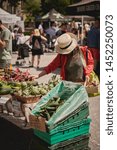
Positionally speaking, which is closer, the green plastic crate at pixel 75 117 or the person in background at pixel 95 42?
the green plastic crate at pixel 75 117

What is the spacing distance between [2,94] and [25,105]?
0.69 m

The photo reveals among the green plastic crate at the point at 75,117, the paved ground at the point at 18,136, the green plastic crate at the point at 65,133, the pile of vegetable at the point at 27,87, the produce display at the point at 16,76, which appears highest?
the produce display at the point at 16,76

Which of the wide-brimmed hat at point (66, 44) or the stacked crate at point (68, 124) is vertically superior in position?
the wide-brimmed hat at point (66, 44)

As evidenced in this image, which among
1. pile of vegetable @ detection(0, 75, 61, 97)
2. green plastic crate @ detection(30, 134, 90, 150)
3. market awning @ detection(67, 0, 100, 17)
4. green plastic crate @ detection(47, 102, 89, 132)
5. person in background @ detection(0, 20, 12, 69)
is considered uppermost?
market awning @ detection(67, 0, 100, 17)

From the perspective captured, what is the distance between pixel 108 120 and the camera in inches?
163

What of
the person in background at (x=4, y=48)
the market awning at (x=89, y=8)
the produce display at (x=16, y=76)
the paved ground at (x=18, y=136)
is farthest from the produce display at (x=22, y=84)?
the market awning at (x=89, y=8)

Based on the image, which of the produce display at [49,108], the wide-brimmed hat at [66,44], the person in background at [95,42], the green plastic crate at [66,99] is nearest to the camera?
the green plastic crate at [66,99]

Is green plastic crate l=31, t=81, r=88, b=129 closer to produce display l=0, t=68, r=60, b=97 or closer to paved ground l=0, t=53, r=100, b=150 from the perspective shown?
produce display l=0, t=68, r=60, b=97

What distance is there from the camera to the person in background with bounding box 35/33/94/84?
5.69m

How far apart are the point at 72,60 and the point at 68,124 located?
1230 mm

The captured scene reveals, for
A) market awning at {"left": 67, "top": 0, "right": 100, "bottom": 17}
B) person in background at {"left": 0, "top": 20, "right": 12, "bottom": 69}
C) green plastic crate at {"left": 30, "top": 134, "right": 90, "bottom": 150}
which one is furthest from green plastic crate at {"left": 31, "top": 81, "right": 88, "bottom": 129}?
market awning at {"left": 67, "top": 0, "right": 100, "bottom": 17}

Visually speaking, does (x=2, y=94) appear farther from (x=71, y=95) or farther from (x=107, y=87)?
(x=107, y=87)

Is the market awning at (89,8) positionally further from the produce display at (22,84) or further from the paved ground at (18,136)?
the produce display at (22,84)

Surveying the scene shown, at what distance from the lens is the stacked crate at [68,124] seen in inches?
193
